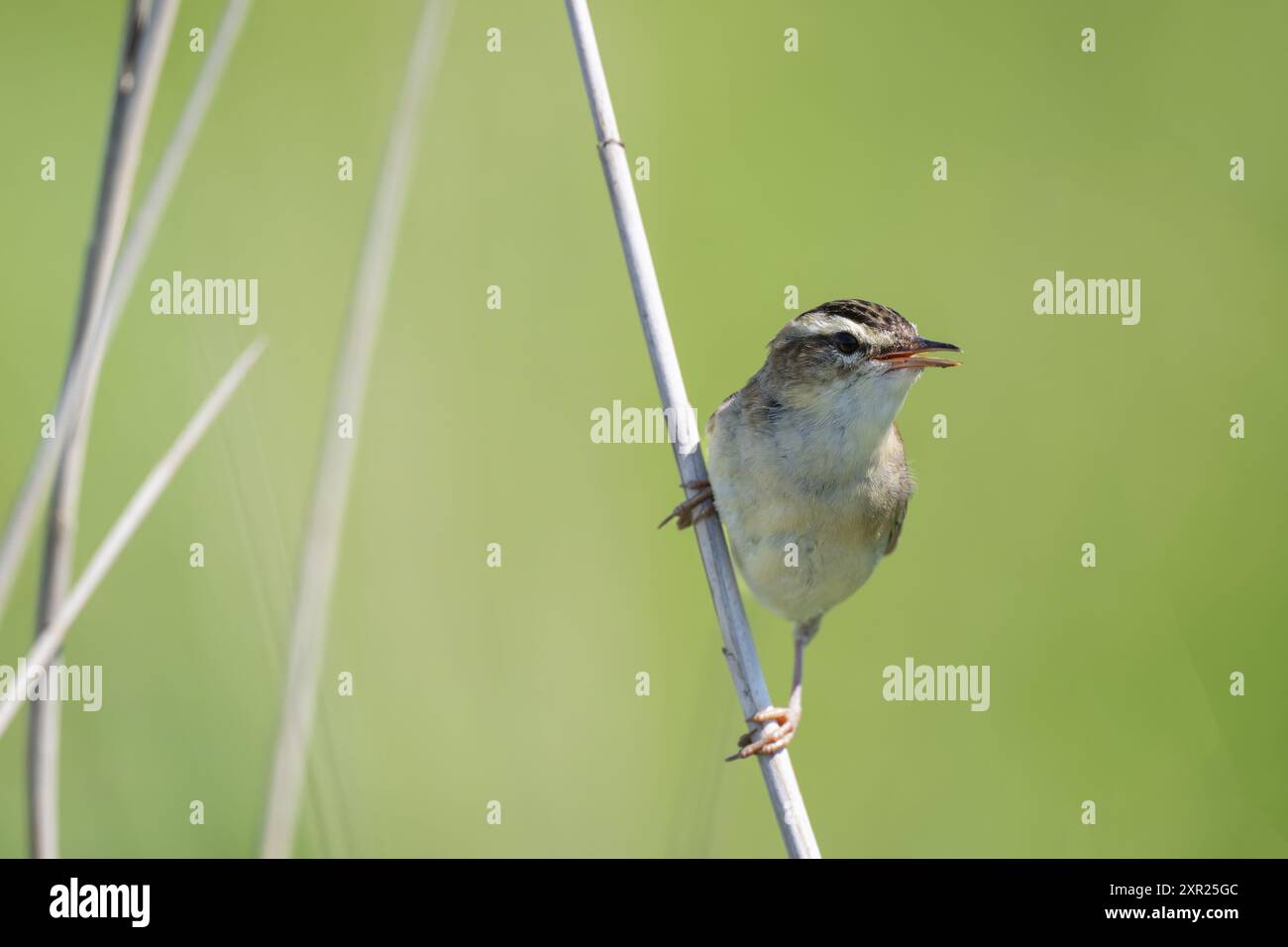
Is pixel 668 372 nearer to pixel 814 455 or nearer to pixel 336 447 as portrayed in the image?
pixel 814 455

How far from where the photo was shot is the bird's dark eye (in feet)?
12.5

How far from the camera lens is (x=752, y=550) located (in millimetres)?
4090

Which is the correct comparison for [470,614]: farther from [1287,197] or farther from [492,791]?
[1287,197]

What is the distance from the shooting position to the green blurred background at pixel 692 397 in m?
5.96

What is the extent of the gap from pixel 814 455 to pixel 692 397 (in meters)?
2.50

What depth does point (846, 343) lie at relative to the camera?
151 inches

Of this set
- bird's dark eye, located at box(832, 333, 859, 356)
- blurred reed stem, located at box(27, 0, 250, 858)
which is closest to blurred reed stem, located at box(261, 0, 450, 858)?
blurred reed stem, located at box(27, 0, 250, 858)

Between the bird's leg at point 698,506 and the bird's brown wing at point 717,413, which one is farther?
the bird's brown wing at point 717,413
